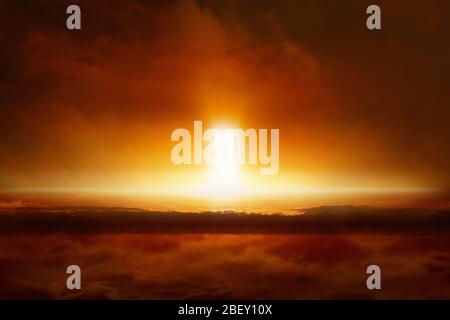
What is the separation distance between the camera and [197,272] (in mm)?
2543

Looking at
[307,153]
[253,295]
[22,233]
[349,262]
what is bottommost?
[253,295]

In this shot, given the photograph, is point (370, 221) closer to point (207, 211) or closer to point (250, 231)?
point (250, 231)

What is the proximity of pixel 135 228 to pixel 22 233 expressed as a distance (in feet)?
1.87

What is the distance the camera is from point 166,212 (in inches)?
101

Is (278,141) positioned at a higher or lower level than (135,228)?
higher

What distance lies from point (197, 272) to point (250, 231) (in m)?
0.34

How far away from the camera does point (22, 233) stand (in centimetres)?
254

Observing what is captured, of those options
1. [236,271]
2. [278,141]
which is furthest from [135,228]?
[278,141]

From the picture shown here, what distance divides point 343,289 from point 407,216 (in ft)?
1.61

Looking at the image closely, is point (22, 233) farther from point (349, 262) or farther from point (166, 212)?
point (349, 262)

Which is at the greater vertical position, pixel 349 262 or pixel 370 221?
pixel 370 221

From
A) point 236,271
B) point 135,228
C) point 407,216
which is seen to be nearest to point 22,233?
point 135,228

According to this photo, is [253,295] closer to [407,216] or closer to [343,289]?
[343,289]

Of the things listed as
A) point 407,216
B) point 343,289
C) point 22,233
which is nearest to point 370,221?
point 407,216
